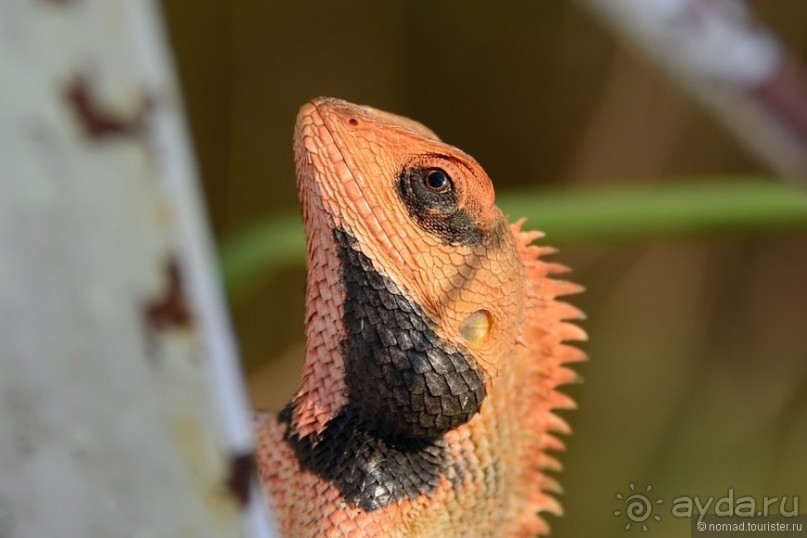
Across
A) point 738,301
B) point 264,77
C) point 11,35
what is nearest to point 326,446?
point 11,35

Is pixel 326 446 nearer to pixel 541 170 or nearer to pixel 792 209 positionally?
pixel 792 209

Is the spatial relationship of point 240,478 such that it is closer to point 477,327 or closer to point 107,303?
point 107,303

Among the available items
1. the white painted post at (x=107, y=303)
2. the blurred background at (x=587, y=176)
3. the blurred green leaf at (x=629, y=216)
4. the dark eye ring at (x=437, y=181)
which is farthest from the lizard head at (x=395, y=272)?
the blurred background at (x=587, y=176)

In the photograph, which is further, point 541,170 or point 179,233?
point 541,170

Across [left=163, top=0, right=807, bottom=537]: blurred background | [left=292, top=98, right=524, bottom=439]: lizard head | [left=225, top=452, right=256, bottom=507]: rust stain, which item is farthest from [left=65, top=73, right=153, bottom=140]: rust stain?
[left=163, top=0, right=807, bottom=537]: blurred background

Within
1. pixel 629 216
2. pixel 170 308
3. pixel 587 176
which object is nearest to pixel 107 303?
pixel 170 308

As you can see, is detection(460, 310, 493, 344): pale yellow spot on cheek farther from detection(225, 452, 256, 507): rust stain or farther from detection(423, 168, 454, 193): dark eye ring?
detection(225, 452, 256, 507): rust stain
